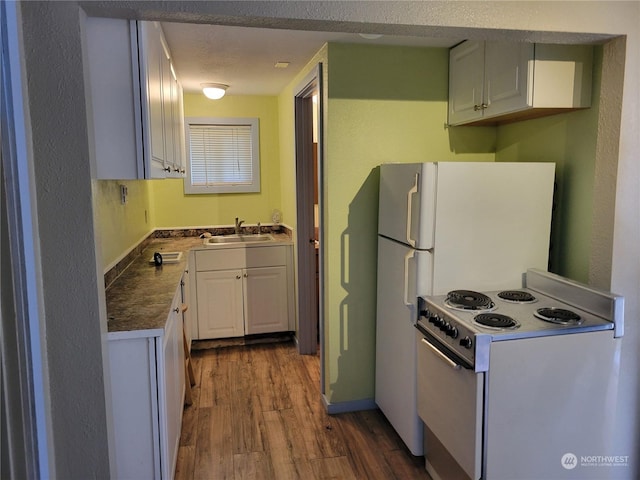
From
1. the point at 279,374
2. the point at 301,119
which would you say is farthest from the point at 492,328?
the point at 301,119

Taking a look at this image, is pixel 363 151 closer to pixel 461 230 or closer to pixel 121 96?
pixel 461 230

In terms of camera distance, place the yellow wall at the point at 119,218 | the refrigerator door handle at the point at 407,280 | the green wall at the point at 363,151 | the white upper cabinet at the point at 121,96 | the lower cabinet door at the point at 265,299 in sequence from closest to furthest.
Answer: the white upper cabinet at the point at 121,96
the refrigerator door handle at the point at 407,280
the yellow wall at the point at 119,218
the green wall at the point at 363,151
the lower cabinet door at the point at 265,299

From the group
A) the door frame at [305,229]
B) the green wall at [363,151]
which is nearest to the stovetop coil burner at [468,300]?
the green wall at [363,151]

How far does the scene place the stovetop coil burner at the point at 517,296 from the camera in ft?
7.18

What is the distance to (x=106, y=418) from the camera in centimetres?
155

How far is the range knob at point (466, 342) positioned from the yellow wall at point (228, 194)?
3.11 m

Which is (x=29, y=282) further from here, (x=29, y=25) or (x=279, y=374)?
(x=279, y=374)

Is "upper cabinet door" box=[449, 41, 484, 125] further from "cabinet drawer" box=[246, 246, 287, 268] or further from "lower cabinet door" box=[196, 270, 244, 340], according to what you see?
"lower cabinet door" box=[196, 270, 244, 340]

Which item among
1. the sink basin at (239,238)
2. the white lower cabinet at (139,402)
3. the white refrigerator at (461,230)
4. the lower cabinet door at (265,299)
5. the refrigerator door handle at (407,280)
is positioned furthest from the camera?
the sink basin at (239,238)

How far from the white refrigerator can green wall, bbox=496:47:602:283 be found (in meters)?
0.11

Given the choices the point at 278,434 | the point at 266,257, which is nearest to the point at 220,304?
the point at 266,257

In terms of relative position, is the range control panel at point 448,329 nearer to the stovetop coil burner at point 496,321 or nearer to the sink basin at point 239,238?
the stovetop coil burner at point 496,321

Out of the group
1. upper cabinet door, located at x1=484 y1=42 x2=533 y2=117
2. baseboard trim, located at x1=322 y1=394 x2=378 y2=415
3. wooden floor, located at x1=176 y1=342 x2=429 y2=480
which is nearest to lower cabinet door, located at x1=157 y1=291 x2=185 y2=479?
wooden floor, located at x1=176 y1=342 x2=429 y2=480

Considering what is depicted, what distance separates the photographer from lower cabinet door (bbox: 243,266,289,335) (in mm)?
4094
